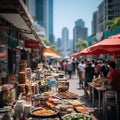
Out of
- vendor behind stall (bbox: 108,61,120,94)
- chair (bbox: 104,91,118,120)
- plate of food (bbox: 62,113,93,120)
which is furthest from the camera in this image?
vendor behind stall (bbox: 108,61,120,94)

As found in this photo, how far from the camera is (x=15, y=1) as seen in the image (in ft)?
17.6

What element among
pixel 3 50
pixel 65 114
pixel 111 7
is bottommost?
pixel 65 114

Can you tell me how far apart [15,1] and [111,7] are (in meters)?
127

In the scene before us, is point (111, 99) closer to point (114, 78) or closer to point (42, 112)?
point (114, 78)

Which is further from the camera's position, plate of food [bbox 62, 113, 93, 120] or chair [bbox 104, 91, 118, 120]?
chair [bbox 104, 91, 118, 120]

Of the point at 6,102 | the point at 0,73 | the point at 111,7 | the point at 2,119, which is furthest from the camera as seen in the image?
the point at 111,7

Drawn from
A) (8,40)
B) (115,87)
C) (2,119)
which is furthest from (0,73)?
(115,87)

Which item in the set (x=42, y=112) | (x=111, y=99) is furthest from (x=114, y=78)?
(x=42, y=112)

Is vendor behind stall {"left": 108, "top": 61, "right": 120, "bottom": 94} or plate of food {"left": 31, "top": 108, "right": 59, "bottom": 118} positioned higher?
vendor behind stall {"left": 108, "top": 61, "right": 120, "bottom": 94}

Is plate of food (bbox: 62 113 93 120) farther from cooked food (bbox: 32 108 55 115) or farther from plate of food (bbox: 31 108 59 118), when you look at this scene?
cooked food (bbox: 32 108 55 115)

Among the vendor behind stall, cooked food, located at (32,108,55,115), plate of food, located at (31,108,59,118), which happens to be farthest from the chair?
cooked food, located at (32,108,55,115)

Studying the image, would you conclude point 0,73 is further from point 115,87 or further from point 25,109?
point 115,87

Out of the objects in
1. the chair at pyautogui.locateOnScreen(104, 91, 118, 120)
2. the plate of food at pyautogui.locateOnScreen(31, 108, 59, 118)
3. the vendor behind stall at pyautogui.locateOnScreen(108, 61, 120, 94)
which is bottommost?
the chair at pyautogui.locateOnScreen(104, 91, 118, 120)

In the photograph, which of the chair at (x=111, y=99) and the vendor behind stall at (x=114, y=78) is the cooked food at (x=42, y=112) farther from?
the vendor behind stall at (x=114, y=78)
